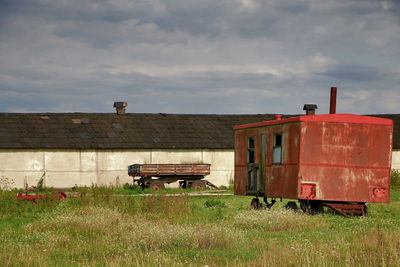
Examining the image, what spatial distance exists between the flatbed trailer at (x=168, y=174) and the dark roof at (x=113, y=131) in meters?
2.79

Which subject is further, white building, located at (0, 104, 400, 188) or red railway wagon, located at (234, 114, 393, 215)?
white building, located at (0, 104, 400, 188)

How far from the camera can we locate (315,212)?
16.2 m

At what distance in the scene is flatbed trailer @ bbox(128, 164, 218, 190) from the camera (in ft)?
93.9

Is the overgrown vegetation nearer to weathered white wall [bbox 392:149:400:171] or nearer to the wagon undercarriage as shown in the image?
weathered white wall [bbox 392:149:400:171]

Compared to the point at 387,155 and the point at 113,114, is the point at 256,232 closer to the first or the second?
the point at 387,155

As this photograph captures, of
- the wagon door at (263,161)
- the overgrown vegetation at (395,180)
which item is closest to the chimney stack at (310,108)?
the overgrown vegetation at (395,180)

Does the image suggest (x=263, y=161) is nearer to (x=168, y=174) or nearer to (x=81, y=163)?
(x=168, y=174)

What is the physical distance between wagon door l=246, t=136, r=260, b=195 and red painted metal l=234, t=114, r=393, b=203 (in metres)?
1.90

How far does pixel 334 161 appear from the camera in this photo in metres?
15.9

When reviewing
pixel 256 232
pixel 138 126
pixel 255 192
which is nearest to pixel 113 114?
pixel 138 126

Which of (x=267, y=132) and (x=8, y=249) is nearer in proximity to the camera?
(x=8, y=249)

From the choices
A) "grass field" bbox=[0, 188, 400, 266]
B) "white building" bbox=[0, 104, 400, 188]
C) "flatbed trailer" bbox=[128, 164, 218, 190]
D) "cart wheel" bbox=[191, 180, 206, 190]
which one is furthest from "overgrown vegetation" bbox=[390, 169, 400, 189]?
"grass field" bbox=[0, 188, 400, 266]

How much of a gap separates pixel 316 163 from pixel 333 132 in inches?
41.4

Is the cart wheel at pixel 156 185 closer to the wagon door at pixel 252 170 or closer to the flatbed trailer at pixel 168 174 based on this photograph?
the flatbed trailer at pixel 168 174
